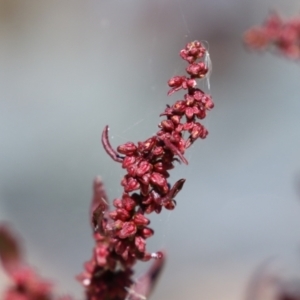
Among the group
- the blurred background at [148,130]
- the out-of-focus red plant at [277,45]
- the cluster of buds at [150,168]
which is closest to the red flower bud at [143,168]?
the cluster of buds at [150,168]

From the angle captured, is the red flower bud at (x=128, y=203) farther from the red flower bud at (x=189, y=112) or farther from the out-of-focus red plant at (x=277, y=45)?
the out-of-focus red plant at (x=277, y=45)

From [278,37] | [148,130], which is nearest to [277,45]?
[278,37]

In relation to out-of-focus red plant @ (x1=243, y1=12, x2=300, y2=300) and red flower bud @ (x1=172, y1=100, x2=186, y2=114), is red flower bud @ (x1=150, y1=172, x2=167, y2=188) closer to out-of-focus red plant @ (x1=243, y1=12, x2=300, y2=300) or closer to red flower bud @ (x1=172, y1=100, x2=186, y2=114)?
red flower bud @ (x1=172, y1=100, x2=186, y2=114)

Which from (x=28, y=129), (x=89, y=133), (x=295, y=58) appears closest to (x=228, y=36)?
(x=89, y=133)

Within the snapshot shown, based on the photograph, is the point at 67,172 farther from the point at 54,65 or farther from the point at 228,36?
the point at 228,36

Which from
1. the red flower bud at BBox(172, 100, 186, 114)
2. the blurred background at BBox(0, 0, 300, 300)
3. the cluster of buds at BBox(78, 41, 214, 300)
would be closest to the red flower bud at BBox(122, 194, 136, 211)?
the cluster of buds at BBox(78, 41, 214, 300)

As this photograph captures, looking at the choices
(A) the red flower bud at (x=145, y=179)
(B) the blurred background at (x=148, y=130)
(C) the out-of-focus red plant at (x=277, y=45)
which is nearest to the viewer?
(A) the red flower bud at (x=145, y=179)
